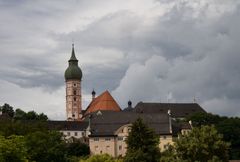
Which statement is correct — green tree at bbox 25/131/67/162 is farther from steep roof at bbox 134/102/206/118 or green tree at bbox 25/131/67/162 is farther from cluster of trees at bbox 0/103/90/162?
steep roof at bbox 134/102/206/118

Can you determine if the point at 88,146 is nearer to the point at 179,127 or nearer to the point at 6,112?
the point at 179,127

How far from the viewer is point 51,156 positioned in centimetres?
8550

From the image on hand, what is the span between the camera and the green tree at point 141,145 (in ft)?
241

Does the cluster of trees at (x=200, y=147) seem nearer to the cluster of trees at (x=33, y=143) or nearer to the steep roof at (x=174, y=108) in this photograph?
the cluster of trees at (x=33, y=143)

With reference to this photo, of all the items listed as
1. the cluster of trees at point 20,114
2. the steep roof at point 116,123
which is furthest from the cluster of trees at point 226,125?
the cluster of trees at point 20,114

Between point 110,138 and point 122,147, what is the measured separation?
10.9 feet

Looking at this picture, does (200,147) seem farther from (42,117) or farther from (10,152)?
(42,117)

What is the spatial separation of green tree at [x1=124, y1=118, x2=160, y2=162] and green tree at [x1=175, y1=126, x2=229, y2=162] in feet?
61.8

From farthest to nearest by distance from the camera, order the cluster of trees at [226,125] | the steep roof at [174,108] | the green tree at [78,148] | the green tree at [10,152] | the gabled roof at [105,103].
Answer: the gabled roof at [105,103] → the steep roof at [174,108] → the cluster of trees at [226,125] → the green tree at [78,148] → the green tree at [10,152]

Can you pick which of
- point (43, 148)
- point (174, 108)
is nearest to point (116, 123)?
point (174, 108)

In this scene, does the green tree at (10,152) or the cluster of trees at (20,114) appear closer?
the green tree at (10,152)

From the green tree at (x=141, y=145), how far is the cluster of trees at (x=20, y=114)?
271ft

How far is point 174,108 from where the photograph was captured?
17750 centimetres

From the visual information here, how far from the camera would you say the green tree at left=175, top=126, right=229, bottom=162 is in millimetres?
53844
